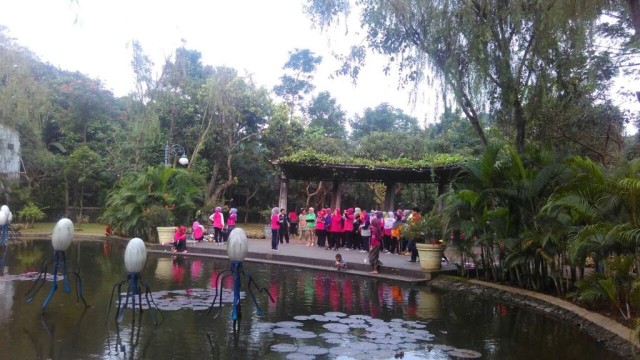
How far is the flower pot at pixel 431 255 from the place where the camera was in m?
13.9

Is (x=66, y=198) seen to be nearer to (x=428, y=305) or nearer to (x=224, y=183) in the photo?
(x=224, y=183)

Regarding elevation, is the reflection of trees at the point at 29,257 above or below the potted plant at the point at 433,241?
below

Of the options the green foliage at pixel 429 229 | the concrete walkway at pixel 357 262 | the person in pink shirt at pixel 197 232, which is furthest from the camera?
the person in pink shirt at pixel 197 232

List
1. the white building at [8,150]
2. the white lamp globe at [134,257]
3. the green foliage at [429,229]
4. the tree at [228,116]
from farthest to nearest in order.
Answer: the tree at [228,116] < the white building at [8,150] < the green foliage at [429,229] < the white lamp globe at [134,257]

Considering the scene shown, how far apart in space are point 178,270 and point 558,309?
9213 millimetres

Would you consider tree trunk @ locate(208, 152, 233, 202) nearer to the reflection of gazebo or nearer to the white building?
the reflection of gazebo

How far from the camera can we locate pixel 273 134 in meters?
32.9

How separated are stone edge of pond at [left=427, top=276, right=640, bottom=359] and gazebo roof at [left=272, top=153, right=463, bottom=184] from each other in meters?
8.41

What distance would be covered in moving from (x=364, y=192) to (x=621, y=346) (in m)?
29.7

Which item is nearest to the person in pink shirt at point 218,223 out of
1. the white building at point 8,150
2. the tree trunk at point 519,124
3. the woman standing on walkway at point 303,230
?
the woman standing on walkway at point 303,230

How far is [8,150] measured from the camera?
94.3 ft

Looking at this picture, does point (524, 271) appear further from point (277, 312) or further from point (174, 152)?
point (174, 152)

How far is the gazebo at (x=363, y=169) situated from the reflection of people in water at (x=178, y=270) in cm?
691

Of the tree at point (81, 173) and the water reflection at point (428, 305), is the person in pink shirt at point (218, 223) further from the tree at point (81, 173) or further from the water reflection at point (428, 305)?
the tree at point (81, 173)
